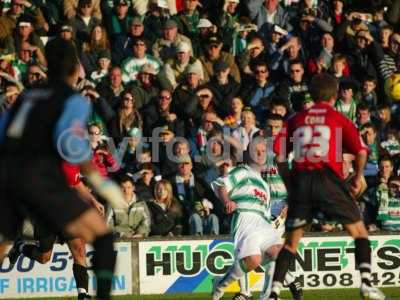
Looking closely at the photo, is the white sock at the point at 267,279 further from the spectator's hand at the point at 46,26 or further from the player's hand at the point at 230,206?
the spectator's hand at the point at 46,26

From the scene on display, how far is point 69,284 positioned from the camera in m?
17.3

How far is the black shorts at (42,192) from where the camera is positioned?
29.4 feet

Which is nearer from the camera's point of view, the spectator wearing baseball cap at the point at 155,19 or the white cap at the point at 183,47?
the white cap at the point at 183,47

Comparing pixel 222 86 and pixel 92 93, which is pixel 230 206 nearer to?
pixel 92 93

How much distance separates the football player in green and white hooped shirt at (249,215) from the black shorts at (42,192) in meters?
5.35

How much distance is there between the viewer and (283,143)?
12492 millimetres

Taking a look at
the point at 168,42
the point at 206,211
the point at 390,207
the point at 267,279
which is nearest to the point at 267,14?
the point at 168,42

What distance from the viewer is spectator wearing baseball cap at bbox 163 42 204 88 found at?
67.0 feet

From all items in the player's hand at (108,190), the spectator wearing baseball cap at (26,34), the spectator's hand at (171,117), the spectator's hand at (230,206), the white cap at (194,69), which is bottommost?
the spectator's hand at (230,206)

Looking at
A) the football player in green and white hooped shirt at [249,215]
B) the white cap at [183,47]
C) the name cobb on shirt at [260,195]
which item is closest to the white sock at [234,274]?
the football player in green and white hooped shirt at [249,215]

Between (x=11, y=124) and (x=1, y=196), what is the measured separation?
0.53 metres

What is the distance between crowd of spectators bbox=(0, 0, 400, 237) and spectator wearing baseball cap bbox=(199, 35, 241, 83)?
28 millimetres

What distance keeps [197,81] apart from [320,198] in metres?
8.37

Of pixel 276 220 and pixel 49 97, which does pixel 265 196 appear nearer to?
pixel 276 220
